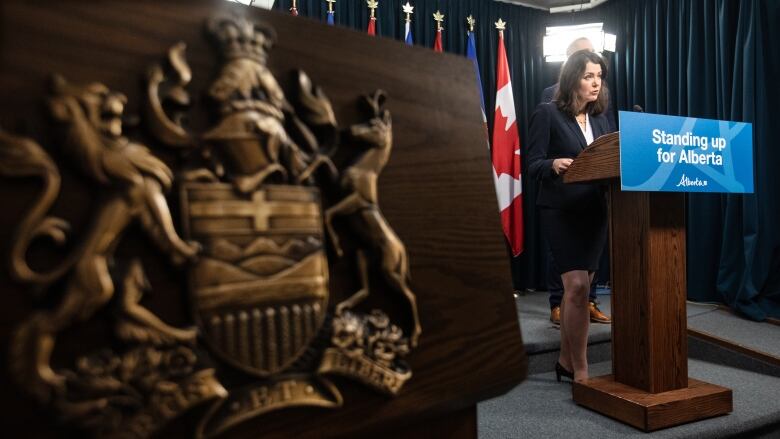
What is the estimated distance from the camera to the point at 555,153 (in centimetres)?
204

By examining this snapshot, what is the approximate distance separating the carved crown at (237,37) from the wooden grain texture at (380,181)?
0.01 m

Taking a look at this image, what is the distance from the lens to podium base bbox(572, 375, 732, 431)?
1628 millimetres

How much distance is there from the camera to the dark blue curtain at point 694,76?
327cm

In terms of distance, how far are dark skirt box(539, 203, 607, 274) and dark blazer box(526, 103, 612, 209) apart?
0.11 feet

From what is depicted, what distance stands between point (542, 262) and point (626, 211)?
2.73 meters

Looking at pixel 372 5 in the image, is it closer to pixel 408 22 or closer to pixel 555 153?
pixel 408 22

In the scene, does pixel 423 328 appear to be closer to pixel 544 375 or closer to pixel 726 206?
pixel 544 375

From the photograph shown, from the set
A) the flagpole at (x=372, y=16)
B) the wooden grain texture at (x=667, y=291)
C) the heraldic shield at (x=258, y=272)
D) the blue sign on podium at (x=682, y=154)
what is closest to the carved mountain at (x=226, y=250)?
the heraldic shield at (x=258, y=272)

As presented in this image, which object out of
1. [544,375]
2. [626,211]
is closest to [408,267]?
[626,211]

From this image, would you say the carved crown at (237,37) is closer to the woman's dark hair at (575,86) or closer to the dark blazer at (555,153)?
the dark blazer at (555,153)

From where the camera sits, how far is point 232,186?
1.36 ft

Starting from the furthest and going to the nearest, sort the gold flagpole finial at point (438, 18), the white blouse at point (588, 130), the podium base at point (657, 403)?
1. the gold flagpole finial at point (438, 18)
2. the white blouse at point (588, 130)
3. the podium base at point (657, 403)

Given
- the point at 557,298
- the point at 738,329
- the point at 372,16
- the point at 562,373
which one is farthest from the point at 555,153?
the point at 372,16

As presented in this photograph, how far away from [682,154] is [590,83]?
0.57m
